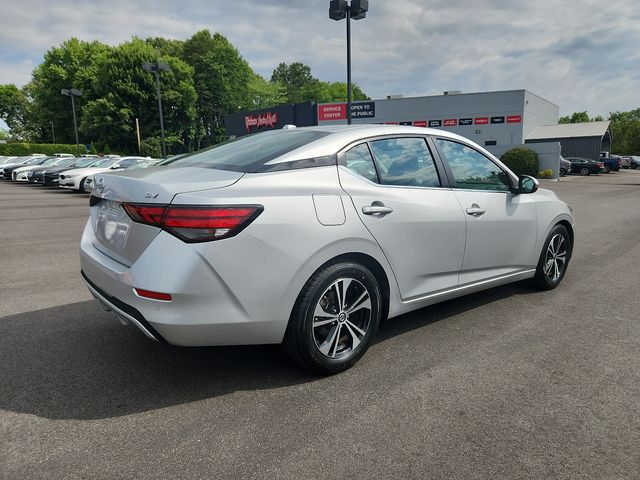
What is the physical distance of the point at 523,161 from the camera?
99.9ft

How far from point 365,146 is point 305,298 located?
1.20 m

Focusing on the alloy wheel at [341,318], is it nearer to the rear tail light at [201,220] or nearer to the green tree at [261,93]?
the rear tail light at [201,220]

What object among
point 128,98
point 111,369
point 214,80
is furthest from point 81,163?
point 214,80

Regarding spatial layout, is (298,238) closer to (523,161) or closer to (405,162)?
(405,162)

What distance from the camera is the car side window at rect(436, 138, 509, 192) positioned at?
377cm

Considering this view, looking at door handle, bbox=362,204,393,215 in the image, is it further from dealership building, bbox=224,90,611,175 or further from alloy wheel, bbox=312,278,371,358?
dealership building, bbox=224,90,611,175

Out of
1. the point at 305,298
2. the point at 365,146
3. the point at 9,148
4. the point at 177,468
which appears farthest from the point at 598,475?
the point at 9,148

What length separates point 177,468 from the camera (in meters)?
2.10

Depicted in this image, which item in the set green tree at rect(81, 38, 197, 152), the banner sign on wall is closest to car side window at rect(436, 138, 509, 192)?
the banner sign on wall

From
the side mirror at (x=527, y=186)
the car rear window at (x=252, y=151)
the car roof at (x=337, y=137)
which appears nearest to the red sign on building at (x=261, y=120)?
the side mirror at (x=527, y=186)

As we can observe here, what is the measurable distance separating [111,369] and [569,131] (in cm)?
5038

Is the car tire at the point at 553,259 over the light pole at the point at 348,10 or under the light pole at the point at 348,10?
under

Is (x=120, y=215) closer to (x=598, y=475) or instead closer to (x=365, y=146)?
(x=365, y=146)

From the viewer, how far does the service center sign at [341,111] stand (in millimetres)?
43875
